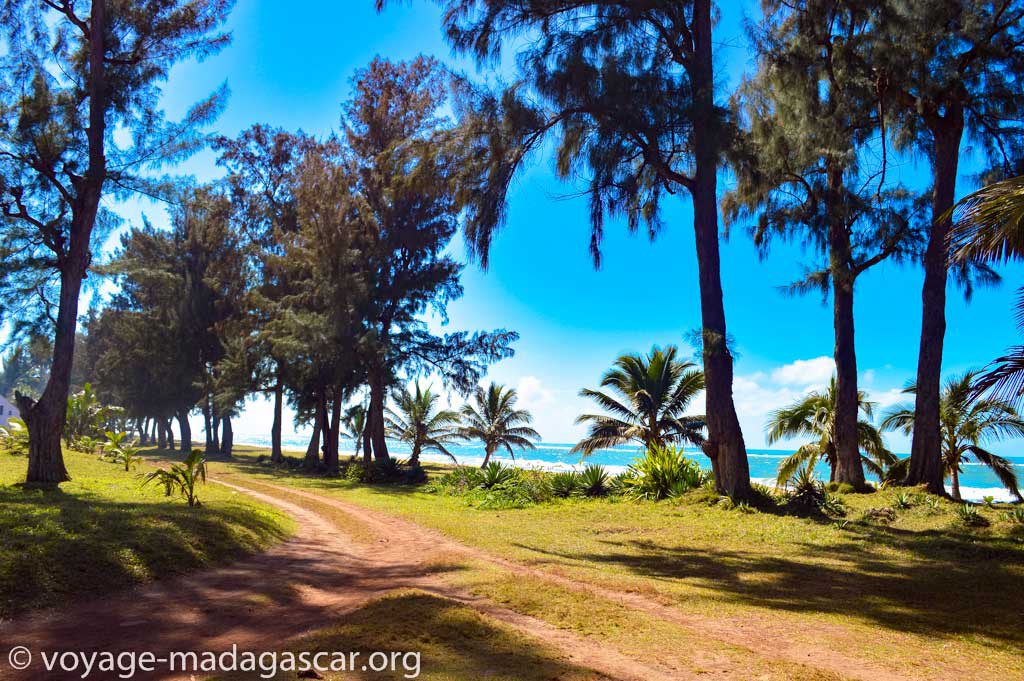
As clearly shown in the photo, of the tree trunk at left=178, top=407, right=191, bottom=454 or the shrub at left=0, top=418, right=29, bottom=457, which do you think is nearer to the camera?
the shrub at left=0, top=418, right=29, bottom=457

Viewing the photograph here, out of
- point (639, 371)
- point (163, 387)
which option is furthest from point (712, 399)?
point (163, 387)

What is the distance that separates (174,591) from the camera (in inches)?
239

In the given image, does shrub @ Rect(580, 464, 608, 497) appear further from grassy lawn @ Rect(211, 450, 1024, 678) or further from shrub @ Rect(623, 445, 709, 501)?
grassy lawn @ Rect(211, 450, 1024, 678)

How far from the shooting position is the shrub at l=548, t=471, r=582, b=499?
1658 cm

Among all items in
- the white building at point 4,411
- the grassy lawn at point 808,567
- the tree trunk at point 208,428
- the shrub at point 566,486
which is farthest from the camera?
the white building at point 4,411

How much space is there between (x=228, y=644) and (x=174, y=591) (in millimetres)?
2078

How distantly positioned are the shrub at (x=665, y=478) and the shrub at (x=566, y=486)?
137 cm

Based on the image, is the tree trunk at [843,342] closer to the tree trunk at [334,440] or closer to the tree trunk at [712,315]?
the tree trunk at [712,315]

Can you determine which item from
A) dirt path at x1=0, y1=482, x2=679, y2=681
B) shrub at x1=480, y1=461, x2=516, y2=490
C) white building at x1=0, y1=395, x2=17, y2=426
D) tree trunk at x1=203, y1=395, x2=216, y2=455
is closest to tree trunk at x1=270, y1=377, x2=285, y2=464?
tree trunk at x1=203, y1=395, x2=216, y2=455

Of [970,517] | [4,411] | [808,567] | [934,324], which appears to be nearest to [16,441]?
[808,567]

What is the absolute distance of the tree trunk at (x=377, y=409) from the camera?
83.8 feet

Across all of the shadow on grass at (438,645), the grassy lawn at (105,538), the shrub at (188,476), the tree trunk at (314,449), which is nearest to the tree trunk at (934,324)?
the shadow on grass at (438,645)

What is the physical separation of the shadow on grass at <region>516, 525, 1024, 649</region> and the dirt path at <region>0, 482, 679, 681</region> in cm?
262

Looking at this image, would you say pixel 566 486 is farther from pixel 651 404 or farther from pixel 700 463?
pixel 700 463
